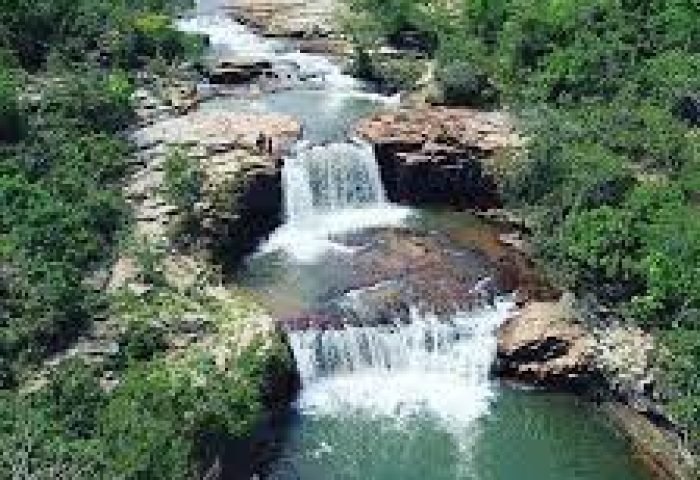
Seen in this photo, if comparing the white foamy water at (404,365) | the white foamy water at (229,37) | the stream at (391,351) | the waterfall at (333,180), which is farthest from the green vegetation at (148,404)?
the white foamy water at (229,37)

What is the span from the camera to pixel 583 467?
26219mm

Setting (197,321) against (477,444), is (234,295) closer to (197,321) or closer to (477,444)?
(197,321)

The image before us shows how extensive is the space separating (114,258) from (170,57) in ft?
45.4

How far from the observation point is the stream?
26.2 metres

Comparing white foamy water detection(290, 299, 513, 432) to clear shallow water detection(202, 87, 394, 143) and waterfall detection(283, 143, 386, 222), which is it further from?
clear shallow water detection(202, 87, 394, 143)

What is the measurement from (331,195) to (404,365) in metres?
7.74

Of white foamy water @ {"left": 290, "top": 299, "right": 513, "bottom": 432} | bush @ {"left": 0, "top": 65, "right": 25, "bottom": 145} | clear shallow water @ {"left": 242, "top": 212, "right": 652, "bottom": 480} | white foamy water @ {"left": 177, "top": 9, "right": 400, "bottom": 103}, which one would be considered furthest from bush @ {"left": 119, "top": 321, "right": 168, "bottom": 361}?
white foamy water @ {"left": 177, "top": 9, "right": 400, "bottom": 103}

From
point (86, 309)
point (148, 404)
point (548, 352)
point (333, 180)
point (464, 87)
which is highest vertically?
point (464, 87)

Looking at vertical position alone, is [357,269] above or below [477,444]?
above

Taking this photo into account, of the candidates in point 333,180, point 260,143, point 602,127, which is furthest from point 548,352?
point 260,143

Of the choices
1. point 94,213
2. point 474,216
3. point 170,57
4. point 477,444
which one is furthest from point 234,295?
point 170,57

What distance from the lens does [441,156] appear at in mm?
35000

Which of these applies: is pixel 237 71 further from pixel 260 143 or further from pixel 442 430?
pixel 442 430

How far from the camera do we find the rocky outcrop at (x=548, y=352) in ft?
92.0
